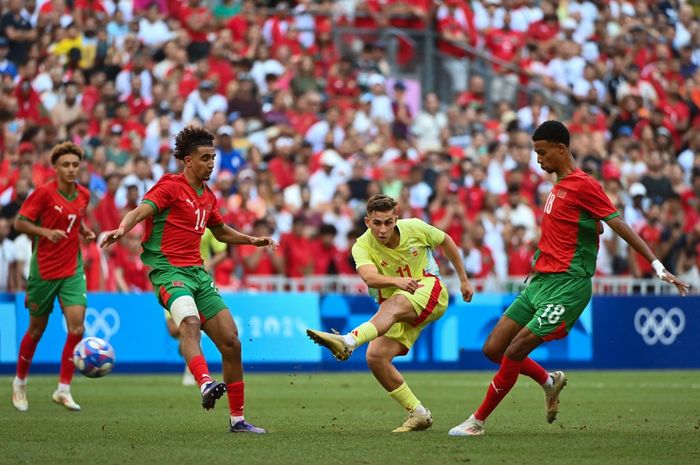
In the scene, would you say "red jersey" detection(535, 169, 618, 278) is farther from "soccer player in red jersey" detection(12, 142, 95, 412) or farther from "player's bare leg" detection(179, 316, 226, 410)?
"soccer player in red jersey" detection(12, 142, 95, 412)

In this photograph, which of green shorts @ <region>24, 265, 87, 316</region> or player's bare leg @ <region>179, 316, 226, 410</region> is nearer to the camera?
player's bare leg @ <region>179, 316, 226, 410</region>

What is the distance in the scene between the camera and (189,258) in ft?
38.8

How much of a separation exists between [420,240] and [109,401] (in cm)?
534

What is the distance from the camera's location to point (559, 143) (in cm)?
1108

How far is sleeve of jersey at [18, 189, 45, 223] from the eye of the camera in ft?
47.0

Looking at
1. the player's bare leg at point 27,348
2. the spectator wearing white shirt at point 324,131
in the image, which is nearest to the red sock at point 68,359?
the player's bare leg at point 27,348

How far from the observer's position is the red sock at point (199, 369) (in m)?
11.0

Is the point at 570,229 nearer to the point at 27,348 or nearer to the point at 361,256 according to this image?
the point at 361,256

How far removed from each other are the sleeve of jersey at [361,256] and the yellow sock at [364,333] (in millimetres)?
656

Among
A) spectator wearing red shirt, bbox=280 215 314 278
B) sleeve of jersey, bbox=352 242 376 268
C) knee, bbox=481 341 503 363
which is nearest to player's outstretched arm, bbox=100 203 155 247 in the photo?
sleeve of jersey, bbox=352 242 376 268

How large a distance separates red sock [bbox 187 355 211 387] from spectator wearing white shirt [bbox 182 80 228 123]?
13.9 m

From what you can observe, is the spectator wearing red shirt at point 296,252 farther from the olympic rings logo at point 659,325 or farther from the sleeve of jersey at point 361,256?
the sleeve of jersey at point 361,256

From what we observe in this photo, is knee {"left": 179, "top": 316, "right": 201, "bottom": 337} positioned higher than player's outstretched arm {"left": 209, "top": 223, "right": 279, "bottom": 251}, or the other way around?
player's outstretched arm {"left": 209, "top": 223, "right": 279, "bottom": 251}

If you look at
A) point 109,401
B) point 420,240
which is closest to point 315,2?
point 109,401
